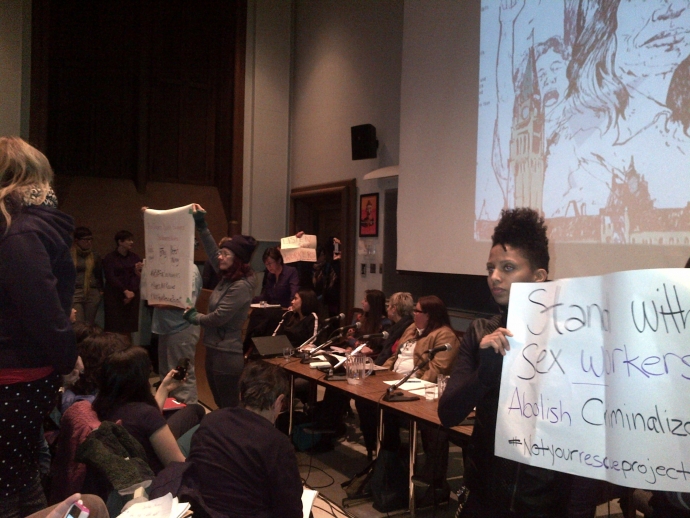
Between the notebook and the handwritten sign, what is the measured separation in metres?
3.18

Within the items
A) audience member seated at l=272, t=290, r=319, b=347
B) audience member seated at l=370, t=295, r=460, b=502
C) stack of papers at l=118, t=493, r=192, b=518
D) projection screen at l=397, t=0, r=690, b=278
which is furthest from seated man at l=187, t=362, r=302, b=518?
audience member seated at l=272, t=290, r=319, b=347

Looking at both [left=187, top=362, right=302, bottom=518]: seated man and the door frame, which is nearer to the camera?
[left=187, top=362, right=302, bottom=518]: seated man

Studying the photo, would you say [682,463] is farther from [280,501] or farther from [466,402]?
[280,501]

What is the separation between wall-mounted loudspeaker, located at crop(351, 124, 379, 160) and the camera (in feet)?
22.8

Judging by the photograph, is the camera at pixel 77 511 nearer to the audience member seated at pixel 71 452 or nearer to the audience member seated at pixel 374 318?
the audience member seated at pixel 71 452

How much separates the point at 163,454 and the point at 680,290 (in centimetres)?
176

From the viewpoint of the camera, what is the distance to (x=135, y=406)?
82.4 inches

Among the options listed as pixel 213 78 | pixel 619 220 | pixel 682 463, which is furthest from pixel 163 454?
pixel 213 78

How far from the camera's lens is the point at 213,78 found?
848 centimetres

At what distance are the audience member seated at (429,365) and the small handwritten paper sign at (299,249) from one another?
283 cm

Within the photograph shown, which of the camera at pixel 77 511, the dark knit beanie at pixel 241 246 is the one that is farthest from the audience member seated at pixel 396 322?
the camera at pixel 77 511

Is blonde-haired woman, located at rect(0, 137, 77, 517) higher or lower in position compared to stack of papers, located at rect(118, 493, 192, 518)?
higher

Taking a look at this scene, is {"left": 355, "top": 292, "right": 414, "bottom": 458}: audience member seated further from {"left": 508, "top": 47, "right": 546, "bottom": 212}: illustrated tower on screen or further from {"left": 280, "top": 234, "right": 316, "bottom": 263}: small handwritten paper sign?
{"left": 280, "top": 234, "right": 316, "bottom": 263}: small handwritten paper sign

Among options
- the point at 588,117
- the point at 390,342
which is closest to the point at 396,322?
the point at 390,342
